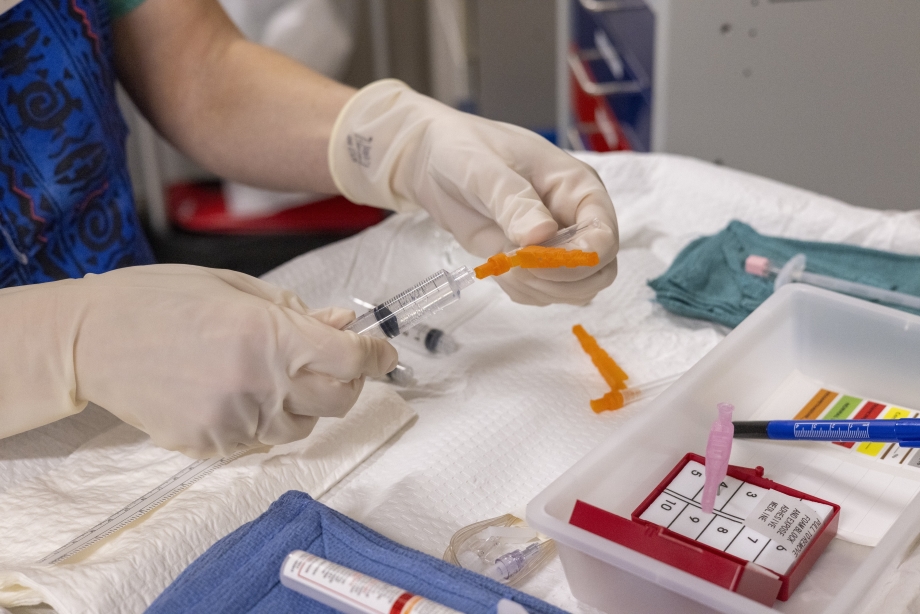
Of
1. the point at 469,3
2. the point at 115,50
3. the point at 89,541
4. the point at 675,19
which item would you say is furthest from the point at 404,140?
the point at 469,3

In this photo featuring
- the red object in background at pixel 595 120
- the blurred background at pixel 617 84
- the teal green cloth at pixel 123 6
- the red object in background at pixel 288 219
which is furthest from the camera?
the red object in background at pixel 288 219

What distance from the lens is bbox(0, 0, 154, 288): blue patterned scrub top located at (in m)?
0.89

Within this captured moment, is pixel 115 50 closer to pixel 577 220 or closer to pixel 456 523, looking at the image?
pixel 577 220

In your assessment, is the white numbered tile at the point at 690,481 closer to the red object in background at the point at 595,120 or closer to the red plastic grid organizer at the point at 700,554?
the red plastic grid organizer at the point at 700,554

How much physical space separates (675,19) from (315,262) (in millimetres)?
863

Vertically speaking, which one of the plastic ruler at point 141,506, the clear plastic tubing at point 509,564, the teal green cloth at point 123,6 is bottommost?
the clear plastic tubing at point 509,564

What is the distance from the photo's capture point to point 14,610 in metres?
0.60

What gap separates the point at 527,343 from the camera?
3.07 ft

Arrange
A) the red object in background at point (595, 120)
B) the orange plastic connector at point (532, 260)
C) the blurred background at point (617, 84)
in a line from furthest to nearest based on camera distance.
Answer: the red object in background at point (595, 120) < the blurred background at point (617, 84) < the orange plastic connector at point (532, 260)

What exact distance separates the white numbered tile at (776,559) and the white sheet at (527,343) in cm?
14

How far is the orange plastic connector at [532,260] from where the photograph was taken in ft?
2.46

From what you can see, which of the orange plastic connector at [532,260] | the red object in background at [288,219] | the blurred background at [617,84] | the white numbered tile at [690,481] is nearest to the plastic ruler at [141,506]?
the orange plastic connector at [532,260]

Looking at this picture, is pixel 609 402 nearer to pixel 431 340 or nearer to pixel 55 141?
pixel 431 340

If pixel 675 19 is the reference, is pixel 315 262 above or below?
below
